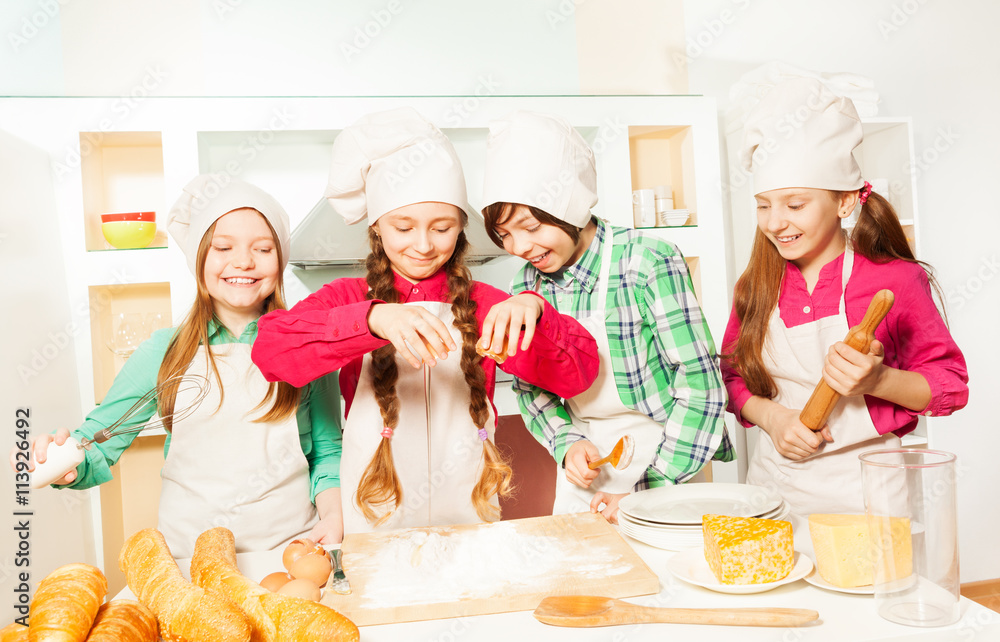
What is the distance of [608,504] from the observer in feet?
3.63

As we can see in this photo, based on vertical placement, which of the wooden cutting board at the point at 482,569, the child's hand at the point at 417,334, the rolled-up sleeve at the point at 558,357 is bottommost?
the wooden cutting board at the point at 482,569

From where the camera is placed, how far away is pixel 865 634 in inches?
24.3

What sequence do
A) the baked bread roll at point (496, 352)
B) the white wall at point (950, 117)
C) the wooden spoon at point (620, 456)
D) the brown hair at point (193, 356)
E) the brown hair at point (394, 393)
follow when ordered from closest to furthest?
the baked bread roll at point (496, 352)
the wooden spoon at point (620, 456)
the brown hair at point (394, 393)
the brown hair at point (193, 356)
the white wall at point (950, 117)

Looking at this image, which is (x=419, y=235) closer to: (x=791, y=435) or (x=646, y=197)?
(x=791, y=435)

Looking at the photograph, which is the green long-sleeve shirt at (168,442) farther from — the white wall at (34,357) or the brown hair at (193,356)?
the white wall at (34,357)

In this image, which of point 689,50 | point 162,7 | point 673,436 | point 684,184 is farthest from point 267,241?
point 689,50

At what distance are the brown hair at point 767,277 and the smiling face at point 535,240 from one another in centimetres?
39

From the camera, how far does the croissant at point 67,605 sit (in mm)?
529

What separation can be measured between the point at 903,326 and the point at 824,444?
0.26m

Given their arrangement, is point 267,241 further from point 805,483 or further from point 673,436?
point 805,483

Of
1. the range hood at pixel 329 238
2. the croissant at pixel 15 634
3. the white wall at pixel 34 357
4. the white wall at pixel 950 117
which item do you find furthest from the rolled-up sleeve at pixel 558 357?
the white wall at pixel 950 117

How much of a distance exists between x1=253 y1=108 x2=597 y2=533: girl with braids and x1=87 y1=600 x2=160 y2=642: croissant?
467mm

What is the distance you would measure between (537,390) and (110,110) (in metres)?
1.51

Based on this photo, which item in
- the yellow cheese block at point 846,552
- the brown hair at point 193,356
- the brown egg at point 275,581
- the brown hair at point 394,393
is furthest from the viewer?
the brown hair at point 193,356
